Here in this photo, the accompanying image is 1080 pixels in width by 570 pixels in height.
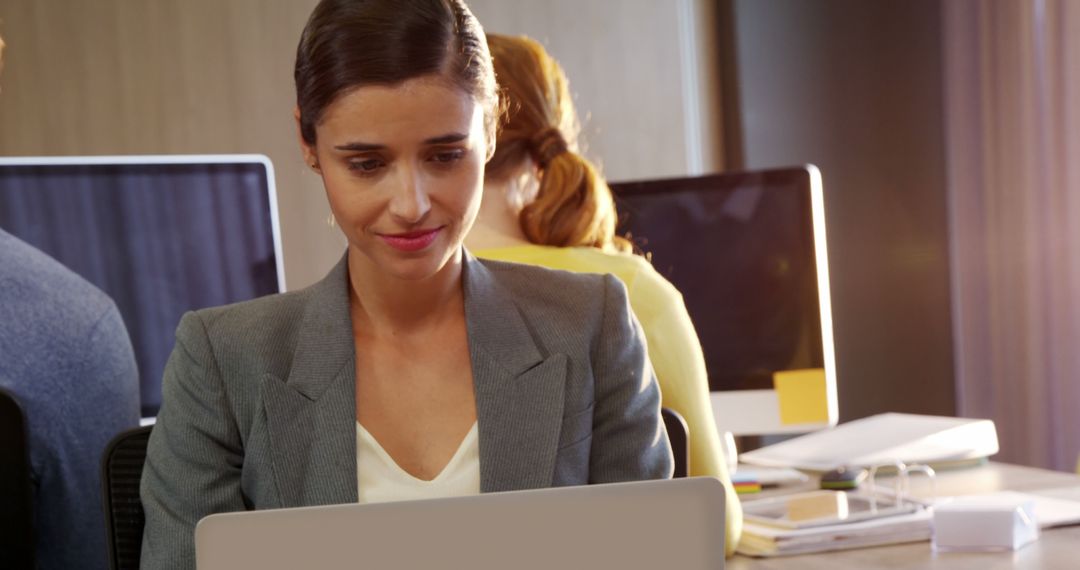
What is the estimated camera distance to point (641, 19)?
347cm

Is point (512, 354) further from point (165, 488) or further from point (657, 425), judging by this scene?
point (165, 488)

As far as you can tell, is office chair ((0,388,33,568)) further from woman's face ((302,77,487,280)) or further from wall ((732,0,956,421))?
wall ((732,0,956,421))

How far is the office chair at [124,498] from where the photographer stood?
1.31 metres

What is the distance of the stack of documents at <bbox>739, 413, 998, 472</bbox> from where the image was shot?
86.3 inches

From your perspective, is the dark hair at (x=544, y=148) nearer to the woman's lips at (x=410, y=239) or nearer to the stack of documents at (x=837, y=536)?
the stack of documents at (x=837, y=536)

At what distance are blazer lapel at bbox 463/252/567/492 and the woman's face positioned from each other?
4.0 inches

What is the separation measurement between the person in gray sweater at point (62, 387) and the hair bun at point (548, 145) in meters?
0.66

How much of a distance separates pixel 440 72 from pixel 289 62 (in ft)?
6.30

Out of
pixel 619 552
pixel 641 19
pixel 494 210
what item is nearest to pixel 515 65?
pixel 494 210

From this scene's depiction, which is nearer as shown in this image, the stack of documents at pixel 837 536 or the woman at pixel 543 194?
the stack of documents at pixel 837 536

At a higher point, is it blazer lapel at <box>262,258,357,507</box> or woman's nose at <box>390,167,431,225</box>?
woman's nose at <box>390,167,431,225</box>

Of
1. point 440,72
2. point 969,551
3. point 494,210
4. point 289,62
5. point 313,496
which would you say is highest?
point 289,62

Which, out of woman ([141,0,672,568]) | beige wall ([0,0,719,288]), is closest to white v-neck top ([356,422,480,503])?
woman ([141,0,672,568])

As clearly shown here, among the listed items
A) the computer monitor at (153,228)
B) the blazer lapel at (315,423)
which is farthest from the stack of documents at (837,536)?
the computer monitor at (153,228)
